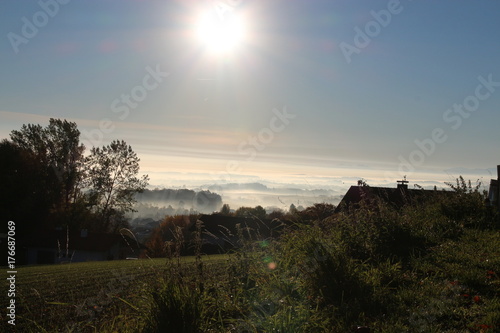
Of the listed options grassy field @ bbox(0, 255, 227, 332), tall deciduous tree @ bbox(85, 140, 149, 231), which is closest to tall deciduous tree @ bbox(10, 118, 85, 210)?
tall deciduous tree @ bbox(85, 140, 149, 231)

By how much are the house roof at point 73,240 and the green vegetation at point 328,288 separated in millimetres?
29661

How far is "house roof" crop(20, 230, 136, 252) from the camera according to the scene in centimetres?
3641

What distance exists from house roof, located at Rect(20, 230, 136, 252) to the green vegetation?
2966 centimetres

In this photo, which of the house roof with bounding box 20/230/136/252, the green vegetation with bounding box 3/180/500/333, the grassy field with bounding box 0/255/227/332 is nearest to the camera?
the green vegetation with bounding box 3/180/500/333

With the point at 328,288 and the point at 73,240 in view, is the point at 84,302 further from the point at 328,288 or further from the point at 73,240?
the point at 73,240

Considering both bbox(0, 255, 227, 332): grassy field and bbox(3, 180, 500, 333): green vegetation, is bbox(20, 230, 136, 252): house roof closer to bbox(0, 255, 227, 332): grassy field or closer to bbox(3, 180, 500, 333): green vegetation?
bbox(0, 255, 227, 332): grassy field

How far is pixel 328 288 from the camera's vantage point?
18.2 feet

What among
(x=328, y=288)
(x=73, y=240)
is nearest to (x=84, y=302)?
(x=328, y=288)

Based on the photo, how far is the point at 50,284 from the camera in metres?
10.2

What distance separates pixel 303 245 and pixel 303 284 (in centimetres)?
105

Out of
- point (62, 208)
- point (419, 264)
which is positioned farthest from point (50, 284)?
point (62, 208)

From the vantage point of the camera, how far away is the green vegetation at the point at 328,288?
458cm

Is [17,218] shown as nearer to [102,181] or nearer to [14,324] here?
[102,181]

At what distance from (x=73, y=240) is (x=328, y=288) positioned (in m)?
36.5
